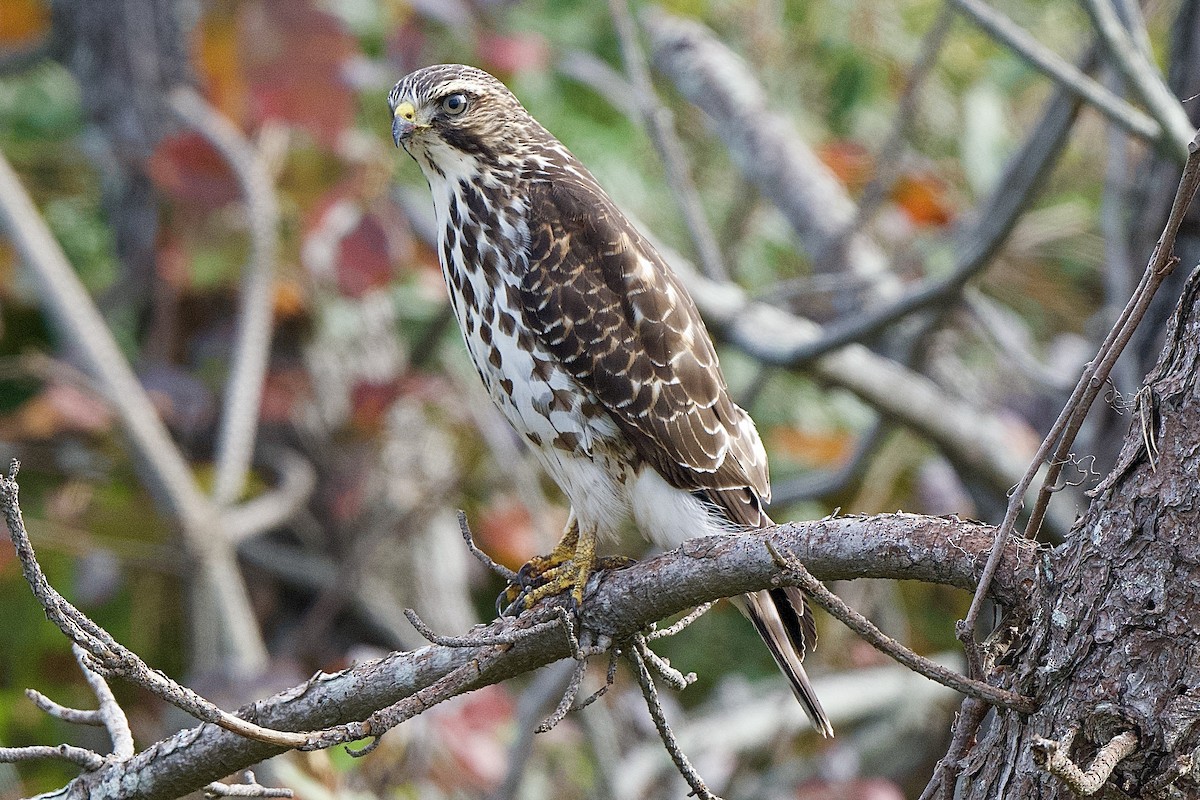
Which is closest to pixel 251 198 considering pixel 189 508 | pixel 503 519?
pixel 189 508

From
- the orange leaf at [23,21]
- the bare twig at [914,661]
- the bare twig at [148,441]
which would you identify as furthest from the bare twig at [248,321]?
the bare twig at [914,661]

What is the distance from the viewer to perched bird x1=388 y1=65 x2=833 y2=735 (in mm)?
2977

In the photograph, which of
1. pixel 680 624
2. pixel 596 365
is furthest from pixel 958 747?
pixel 596 365

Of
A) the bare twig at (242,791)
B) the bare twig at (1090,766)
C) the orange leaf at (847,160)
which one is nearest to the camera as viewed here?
the bare twig at (1090,766)

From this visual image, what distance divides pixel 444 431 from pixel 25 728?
2.07 metres

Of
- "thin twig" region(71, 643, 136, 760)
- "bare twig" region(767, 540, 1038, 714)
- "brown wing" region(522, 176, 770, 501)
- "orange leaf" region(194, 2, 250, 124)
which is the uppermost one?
"orange leaf" region(194, 2, 250, 124)

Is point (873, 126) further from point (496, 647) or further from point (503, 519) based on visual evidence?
point (496, 647)

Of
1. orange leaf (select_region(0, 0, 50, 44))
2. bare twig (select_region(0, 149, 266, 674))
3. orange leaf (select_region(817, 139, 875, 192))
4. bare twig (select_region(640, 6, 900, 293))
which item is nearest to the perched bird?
bare twig (select_region(640, 6, 900, 293))

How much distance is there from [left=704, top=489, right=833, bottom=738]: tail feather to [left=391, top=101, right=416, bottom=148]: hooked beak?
1.10 m

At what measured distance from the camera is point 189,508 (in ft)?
15.9

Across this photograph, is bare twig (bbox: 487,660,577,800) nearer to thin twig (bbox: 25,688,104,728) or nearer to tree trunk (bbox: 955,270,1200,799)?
thin twig (bbox: 25,688,104,728)

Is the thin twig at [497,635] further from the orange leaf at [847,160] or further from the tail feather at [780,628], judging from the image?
the orange leaf at [847,160]

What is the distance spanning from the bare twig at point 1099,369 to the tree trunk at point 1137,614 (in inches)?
2.0

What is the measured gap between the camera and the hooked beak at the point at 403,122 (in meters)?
3.21
